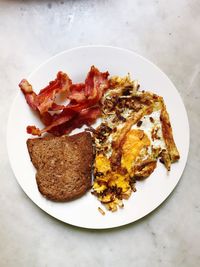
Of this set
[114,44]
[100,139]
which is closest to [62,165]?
[100,139]

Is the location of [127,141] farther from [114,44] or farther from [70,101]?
[114,44]

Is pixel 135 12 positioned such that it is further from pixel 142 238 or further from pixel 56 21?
pixel 142 238

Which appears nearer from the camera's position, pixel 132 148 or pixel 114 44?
pixel 132 148

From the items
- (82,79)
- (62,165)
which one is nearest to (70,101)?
(82,79)

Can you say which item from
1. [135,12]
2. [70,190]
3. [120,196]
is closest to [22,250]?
[70,190]

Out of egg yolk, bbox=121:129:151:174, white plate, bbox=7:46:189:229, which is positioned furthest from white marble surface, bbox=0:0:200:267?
egg yolk, bbox=121:129:151:174

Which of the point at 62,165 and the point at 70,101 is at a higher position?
the point at 70,101

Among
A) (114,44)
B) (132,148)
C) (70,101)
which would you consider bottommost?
(132,148)
